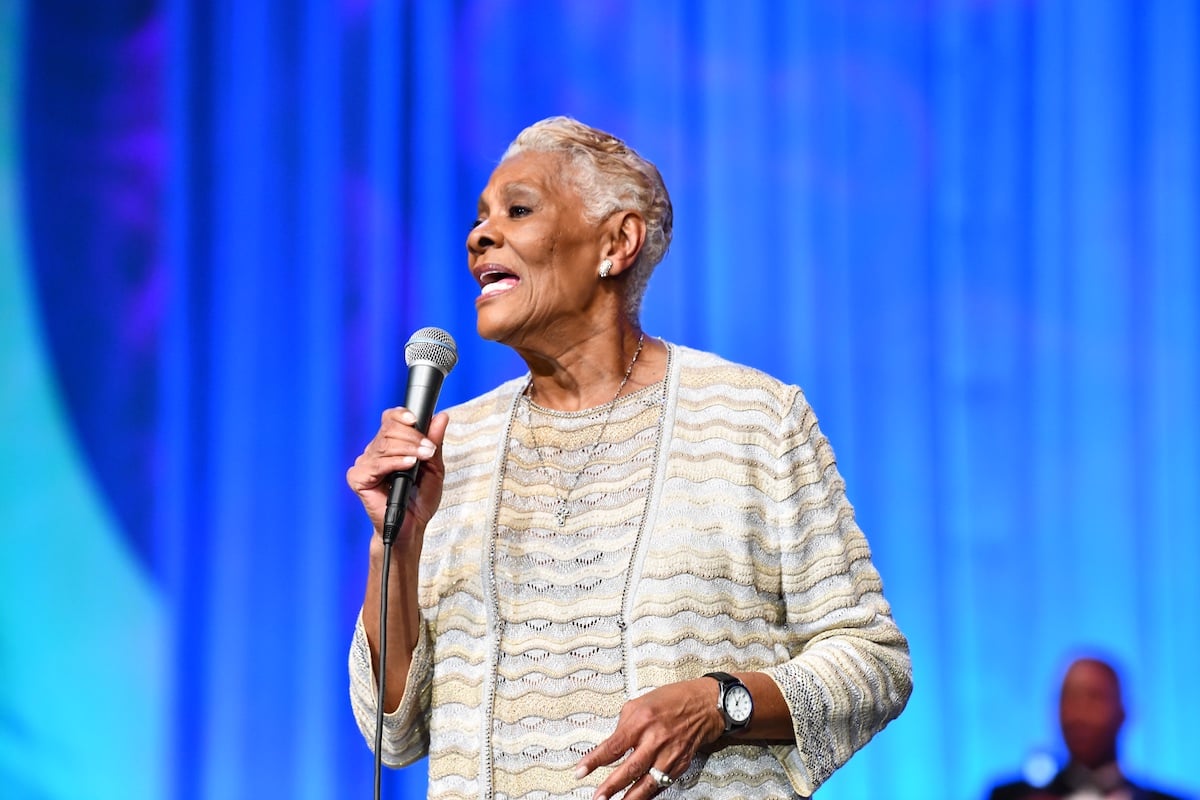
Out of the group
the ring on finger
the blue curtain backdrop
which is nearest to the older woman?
the ring on finger

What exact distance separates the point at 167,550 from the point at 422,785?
849mm

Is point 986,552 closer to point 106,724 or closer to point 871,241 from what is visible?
point 871,241

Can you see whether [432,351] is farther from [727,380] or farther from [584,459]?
[727,380]

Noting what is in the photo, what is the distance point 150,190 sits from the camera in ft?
11.9

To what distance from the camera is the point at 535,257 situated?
6.68 ft

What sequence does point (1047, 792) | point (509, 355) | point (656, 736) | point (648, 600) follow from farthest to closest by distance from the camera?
point (509, 355), point (1047, 792), point (648, 600), point (656, 736)

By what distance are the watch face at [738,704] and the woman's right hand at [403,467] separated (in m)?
0.45

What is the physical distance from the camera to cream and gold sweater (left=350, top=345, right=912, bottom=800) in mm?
1808

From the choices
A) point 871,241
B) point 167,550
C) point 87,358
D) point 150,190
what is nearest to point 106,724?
point 167,550

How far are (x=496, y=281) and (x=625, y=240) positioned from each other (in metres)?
0.22

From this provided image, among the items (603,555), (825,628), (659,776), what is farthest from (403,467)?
(825,628)

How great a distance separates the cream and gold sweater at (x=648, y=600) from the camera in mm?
1808

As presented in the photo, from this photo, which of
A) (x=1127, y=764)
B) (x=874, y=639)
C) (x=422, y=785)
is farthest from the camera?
(x=422, y=785)

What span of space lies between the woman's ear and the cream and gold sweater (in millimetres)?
200
